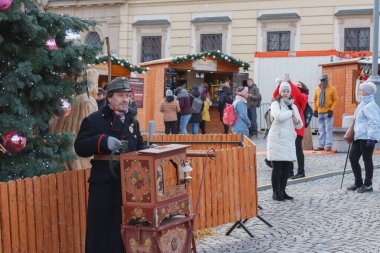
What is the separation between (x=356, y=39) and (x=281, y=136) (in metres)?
21.9

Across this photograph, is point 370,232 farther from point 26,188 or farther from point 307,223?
point 26,188

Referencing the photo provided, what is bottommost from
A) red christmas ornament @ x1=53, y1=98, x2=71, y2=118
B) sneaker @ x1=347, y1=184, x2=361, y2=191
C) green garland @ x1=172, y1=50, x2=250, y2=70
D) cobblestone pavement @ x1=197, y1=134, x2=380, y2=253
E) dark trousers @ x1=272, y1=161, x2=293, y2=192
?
cobblestone pavement @ x1=197, y1=134, x2=380, y2=253

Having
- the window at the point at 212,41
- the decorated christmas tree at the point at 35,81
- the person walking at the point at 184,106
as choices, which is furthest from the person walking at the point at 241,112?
the window at the point at 212,41

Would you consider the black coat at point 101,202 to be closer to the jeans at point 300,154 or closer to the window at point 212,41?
the jeans at point 300,154

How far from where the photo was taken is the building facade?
31031mm

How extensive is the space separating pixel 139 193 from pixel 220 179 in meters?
2.58

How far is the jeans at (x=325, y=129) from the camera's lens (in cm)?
1780

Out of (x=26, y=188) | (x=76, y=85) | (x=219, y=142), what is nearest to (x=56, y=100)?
(x=76, y=85)

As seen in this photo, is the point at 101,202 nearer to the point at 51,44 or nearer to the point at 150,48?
the point at 51,44

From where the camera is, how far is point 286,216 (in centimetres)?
946

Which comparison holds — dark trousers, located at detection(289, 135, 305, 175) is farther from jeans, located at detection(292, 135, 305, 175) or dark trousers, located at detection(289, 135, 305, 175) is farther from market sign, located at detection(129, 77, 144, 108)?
market sign, located at detection(129, 77, 144, 108)

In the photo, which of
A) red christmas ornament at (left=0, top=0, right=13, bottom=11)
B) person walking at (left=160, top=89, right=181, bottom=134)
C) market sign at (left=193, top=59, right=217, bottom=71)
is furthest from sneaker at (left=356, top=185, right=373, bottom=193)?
market sign at (left=193, top=59, right=217, bottom=71)

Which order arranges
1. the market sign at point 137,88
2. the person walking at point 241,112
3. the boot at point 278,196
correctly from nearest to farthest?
the boot at point 278,196 < the person walking at point 241,112 < the market sign at point 137,88

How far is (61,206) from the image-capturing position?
6090 mm
